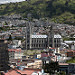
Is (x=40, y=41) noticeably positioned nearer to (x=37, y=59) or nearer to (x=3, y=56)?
(x=37, y=59)

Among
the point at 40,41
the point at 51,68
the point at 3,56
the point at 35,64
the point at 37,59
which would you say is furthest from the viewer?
the point at 40,41

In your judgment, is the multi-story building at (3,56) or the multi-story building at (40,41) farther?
the multi-story building at (40,41)

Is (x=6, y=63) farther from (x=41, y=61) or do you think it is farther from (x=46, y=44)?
(x=46, y=44)

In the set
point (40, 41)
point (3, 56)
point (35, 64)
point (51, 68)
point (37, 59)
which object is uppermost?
point (3, 56)

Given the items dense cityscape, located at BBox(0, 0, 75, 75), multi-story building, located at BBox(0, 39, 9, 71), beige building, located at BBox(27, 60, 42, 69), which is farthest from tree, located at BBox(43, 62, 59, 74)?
multi-story building, located at BBox(0, 39, 9, 71)

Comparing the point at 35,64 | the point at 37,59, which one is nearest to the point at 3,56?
the point at 35,64

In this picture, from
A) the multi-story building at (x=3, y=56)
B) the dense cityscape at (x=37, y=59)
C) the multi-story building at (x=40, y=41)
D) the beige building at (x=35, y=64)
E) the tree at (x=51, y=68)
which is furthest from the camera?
the multi-story building at (x=40, y=41)

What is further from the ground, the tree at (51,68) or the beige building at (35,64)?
the tree at (51,68)

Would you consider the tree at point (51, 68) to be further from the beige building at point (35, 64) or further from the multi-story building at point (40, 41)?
the multi-story building at point (40, 41)

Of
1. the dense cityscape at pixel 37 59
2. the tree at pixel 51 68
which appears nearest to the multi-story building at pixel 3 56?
the dense cityscape at pixel 37 59

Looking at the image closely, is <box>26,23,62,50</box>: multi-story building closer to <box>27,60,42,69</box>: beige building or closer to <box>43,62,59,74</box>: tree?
<box>27,60,42,69</box>: beige building

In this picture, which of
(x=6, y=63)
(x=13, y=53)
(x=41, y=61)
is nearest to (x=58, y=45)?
(x=13, y=53)
